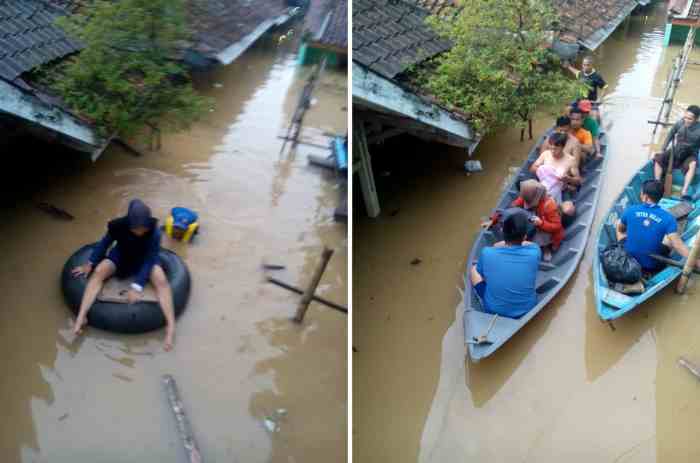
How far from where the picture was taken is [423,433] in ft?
11.0

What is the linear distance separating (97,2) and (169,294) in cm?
159

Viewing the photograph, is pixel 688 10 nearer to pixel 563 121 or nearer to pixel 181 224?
pixel 563 121

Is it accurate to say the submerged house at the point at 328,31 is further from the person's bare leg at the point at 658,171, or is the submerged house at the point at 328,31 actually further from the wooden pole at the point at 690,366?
the person's bare leg at the point at 658,171

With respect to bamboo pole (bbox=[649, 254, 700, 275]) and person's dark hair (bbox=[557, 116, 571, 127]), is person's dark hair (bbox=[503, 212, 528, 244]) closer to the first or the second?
bamboo pole (bbox=[649, 254, 700, 275])

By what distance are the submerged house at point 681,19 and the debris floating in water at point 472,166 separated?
5.48 m

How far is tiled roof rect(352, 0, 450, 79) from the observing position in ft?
14.1

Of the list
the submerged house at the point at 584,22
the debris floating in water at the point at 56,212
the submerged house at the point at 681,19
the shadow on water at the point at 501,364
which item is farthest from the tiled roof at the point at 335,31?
the submerged house at the point at 681,19

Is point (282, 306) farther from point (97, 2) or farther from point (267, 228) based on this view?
point (97, 2)

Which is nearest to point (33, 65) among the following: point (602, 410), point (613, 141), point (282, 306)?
point (282, 306)

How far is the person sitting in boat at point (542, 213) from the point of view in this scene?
167 inches

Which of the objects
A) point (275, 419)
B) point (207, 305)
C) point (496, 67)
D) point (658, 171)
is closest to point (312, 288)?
point (207, 305)

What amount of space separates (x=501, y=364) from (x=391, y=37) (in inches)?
94.7

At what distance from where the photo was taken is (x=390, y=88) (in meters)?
3.83

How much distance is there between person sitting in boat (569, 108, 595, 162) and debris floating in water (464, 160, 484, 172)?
869mm
